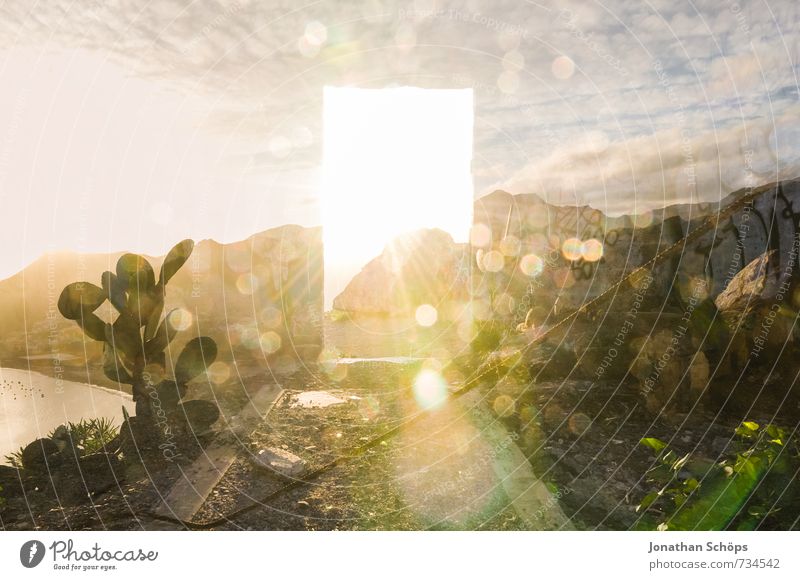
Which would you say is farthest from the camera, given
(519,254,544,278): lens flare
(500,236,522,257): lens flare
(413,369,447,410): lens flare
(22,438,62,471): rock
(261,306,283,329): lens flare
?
(500,236,522,257): lens flare

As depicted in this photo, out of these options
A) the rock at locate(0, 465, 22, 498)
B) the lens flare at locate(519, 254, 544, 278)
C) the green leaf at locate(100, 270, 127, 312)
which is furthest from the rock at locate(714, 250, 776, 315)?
the rock at locate(0, 465, 22, 498)

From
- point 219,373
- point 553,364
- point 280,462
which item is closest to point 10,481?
point 280,462

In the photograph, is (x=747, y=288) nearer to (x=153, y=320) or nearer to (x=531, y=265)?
(x=531, y=265)

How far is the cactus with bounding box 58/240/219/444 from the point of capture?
7.43 m

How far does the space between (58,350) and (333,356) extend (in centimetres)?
743

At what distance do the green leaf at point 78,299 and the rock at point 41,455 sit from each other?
1.70 metres

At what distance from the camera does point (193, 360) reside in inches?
305

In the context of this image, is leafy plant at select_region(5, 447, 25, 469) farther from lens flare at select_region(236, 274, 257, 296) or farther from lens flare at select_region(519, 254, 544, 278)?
lens flare at select_region(519, 254, 544, 278)

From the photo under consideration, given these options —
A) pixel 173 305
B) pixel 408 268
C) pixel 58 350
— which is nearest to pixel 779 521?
pixel 173 305

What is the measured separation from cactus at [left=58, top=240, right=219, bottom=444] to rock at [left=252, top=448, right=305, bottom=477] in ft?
3.67

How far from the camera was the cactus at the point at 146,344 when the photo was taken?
7426 millimetres

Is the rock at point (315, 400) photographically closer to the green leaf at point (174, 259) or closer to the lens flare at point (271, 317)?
the green leaf at point (174, 259)

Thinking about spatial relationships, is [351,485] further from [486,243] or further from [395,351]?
[486,243]

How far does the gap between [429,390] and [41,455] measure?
21.8 feet
